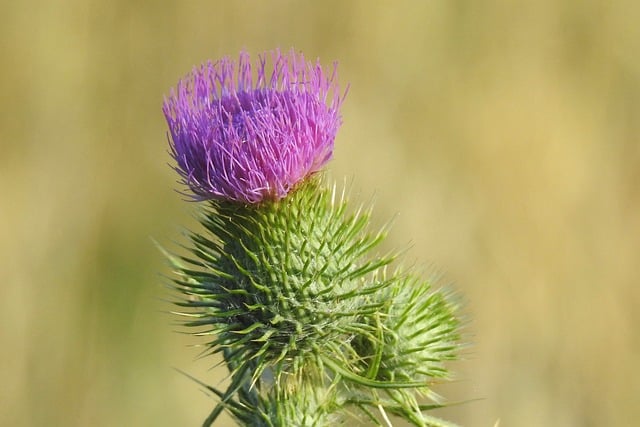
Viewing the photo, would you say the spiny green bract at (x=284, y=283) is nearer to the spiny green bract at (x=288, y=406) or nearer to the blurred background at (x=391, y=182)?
the spiny green bract at (x=288, y=406)

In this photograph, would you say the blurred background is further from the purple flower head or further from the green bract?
the purple flower head

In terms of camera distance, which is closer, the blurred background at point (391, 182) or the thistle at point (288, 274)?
the thistle at point (288, 274)

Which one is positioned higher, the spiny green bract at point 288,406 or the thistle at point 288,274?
the thistle at point 288,274

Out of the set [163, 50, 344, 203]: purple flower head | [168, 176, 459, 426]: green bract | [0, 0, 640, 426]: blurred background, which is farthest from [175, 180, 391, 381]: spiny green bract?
[0, 0, 640, 426]: blurred background

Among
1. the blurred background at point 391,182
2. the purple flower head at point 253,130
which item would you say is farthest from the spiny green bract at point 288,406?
the blurred background at point 391,182

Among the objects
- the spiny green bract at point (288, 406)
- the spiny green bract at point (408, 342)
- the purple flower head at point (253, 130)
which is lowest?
the spiny green bract at point (288, 406)
